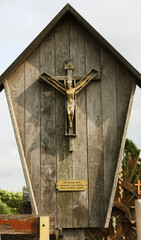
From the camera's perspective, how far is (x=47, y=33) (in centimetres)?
666

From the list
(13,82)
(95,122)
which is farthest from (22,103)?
(95,122)

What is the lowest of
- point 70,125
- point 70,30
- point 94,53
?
point 70,125

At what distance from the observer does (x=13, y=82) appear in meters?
6.61

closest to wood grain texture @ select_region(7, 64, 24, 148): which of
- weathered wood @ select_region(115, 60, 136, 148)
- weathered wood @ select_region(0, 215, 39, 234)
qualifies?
weathered wood @ select_region(115, 60, 136, 148)

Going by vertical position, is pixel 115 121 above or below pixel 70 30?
below

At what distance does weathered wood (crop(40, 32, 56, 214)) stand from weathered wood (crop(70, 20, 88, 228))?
361mm

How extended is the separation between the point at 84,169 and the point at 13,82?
192 centimetres

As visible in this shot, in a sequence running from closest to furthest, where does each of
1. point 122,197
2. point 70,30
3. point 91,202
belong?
point 91,202 < point 70,30 < point 122,197

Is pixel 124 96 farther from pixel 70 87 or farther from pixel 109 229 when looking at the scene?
pixel 109 229

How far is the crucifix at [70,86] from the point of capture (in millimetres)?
6336

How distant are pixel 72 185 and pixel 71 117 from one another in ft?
3.68

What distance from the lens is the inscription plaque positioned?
20.6ft

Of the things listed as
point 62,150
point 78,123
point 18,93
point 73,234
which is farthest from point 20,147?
point 73,234

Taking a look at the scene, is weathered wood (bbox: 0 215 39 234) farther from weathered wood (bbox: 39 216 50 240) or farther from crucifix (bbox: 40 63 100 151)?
crucifix (bbox: 40 63 100 151)
